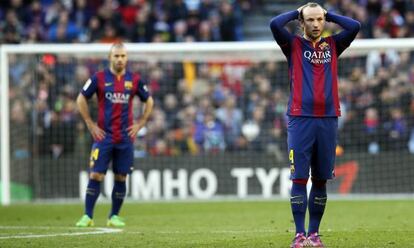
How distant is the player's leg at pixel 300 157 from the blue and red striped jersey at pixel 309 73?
0.12 m

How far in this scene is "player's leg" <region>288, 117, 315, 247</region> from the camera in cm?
940

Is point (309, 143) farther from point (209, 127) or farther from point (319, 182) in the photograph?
point (209, 127)

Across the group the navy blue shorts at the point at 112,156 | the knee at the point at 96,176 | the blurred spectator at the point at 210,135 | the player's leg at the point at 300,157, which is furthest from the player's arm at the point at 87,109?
the blurred spectator at the point at 210,135

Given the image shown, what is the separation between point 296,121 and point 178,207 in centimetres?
891

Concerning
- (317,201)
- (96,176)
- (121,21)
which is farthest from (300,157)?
(121,21)

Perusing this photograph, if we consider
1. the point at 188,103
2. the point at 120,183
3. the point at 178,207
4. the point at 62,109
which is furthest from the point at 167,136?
the point at 120,183

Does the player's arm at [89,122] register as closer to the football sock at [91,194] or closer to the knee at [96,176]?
the knee at [96,176]

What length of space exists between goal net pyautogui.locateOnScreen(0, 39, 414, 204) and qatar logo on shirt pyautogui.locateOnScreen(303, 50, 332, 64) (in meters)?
10.3

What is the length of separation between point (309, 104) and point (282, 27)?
2.65ft

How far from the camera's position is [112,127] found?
1362cm

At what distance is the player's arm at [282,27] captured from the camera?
945 cm

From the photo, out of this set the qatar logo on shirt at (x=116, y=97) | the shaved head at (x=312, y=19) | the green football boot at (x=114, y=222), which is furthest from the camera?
the qatar logo on shirt at (x=116, y=97)

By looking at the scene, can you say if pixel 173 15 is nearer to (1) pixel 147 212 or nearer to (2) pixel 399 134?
(2) pixel 399 134

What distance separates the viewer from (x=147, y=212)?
16.8m
